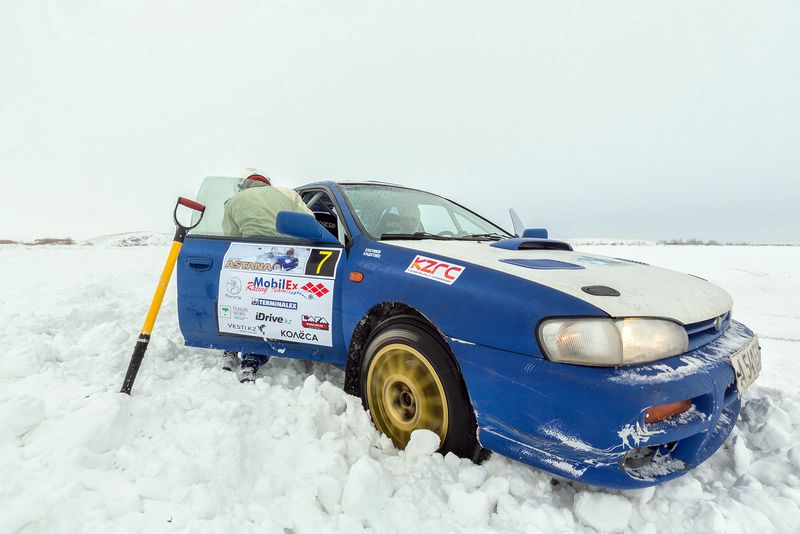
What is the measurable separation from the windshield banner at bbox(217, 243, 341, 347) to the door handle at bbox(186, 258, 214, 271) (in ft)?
0.44

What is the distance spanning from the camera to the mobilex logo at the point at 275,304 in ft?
8.58

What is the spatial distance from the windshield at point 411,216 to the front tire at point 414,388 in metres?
0.73

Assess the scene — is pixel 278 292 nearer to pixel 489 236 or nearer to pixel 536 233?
pixel 489 236

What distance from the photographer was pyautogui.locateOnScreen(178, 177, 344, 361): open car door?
254cm

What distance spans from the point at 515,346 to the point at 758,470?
134cm

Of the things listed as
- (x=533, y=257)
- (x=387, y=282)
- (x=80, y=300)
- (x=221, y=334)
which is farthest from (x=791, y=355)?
(x=80, y=300)

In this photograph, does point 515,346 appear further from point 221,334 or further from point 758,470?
point 221,334

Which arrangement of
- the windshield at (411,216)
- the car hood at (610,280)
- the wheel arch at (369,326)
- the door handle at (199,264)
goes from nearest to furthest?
1. the car hood at (610,280)
2. the wheel arch at (369,326)
3. the windshield at (411,216)
4. the door handle at (199,264)

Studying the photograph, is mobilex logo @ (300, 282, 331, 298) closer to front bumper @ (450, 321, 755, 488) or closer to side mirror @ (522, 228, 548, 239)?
front bumper @ (450, 321, 755, 488)

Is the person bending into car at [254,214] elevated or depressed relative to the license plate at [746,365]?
elevated

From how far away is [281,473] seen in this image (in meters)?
1.79

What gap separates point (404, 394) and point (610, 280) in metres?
1.17

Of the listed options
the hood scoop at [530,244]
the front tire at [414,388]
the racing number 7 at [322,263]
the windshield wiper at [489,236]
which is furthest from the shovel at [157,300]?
the hood scoop at [530,244]

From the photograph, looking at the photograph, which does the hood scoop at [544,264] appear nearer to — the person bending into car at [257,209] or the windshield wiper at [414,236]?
the windshield wiper at [414,236]
